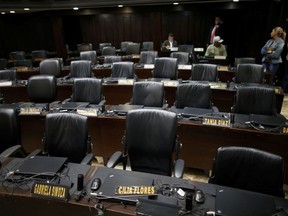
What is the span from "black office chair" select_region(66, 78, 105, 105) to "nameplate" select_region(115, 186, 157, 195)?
7.16ft

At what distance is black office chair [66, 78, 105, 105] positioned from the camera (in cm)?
379

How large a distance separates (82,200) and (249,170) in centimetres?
130

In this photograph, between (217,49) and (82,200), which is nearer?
(82,200)

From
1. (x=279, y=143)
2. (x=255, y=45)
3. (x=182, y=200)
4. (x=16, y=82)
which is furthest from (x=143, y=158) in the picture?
(x=255, y=45)

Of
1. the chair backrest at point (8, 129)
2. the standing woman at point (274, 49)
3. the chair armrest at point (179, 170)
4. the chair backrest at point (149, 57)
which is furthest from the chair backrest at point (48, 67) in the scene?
the standing woman at point (274, 49)

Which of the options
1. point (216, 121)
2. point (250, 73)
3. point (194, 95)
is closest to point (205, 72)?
point (250, 73)

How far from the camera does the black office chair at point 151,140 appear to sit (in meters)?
2.36

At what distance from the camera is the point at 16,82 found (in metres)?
5.23

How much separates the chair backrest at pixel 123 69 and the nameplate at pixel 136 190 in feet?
11.3

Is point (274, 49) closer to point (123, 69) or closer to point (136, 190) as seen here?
point (123, 69)

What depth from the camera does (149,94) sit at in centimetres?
347

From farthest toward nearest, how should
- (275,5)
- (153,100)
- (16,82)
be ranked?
(275,5), (16,82), (153,100)

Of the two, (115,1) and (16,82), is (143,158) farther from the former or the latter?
(115,1)

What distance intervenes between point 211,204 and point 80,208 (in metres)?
0.94
